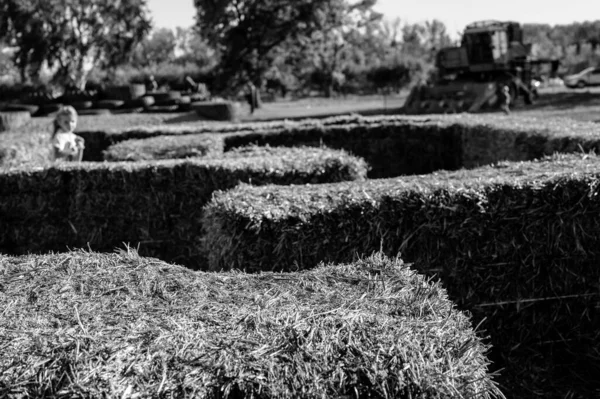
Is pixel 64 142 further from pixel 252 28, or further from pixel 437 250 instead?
pixel 252 28

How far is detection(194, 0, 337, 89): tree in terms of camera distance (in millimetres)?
48156

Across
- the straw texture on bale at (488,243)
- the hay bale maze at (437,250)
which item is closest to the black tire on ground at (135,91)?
the hay bale maze at (437,250)

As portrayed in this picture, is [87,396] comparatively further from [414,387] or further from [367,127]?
[367,127]

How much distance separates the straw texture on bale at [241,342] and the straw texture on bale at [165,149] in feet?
28.0

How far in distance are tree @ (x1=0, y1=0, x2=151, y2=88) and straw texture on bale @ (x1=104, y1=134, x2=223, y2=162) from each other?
195ft

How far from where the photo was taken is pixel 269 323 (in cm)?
312

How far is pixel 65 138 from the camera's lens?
477 inches

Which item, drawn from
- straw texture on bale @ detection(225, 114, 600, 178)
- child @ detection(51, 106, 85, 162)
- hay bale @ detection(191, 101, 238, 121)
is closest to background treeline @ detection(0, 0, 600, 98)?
hay bale @ detection(191, 101, 238, 121)

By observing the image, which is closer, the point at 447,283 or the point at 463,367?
the point at 463,367

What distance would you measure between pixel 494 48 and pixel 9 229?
104 ft

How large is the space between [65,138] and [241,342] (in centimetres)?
1007

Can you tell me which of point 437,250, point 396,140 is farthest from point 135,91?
point 437,250

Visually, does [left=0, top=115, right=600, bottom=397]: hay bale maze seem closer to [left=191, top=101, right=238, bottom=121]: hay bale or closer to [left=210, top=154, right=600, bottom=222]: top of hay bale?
[left=210, top=154, right=600, bottom=222]: top of hay bale

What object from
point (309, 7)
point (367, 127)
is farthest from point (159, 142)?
point (309, 7)
